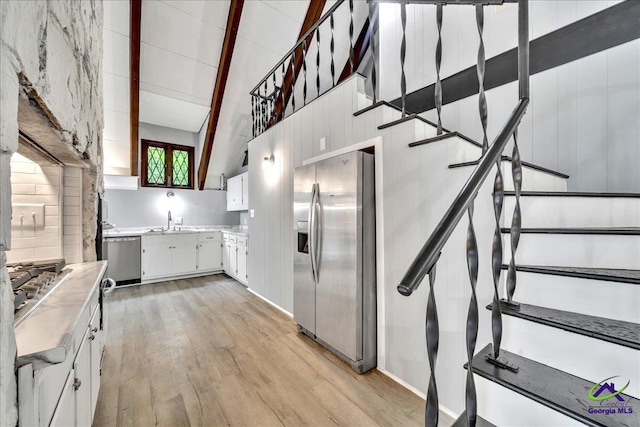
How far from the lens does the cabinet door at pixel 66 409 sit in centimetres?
90

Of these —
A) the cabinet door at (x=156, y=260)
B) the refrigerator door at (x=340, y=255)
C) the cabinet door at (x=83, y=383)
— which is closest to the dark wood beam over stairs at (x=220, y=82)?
the cabinet door at (x=156, y=260)

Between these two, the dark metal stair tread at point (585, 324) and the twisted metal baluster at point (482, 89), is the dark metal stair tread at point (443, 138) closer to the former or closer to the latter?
the twisted metal baluster at point (482, 89)

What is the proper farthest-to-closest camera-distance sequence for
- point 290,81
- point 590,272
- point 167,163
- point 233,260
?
point 167,163
point 233,260
point 290,81
point 590,272

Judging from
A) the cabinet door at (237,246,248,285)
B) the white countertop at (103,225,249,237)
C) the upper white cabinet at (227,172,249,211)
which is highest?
the upper white cabinet at (227,172,249,211)

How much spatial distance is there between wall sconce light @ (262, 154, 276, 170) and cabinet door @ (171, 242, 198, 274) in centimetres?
246

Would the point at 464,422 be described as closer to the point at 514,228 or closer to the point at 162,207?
the point at 514,228

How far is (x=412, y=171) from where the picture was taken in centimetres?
188

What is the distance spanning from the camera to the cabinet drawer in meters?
5.15

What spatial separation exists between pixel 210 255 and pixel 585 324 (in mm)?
5368

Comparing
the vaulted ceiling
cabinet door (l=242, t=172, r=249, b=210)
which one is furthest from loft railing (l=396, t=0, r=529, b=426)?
cabinet door (l=242, t=172, r=249, b=210)

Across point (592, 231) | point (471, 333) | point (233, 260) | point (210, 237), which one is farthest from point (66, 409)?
point (210, 237)

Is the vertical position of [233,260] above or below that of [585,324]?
below

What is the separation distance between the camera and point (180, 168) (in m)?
5.76
